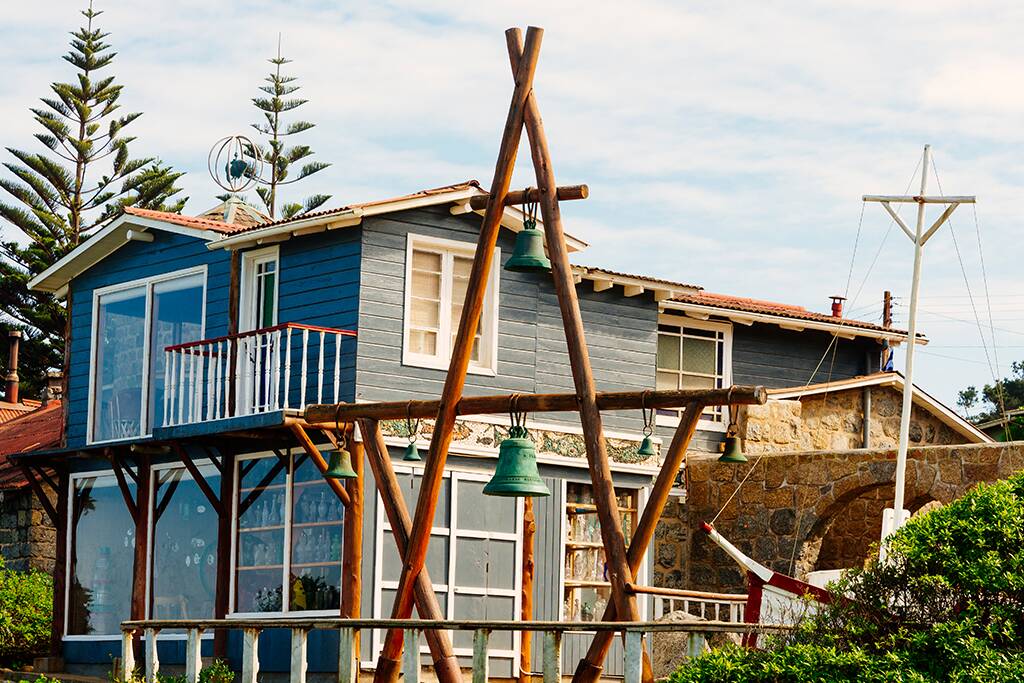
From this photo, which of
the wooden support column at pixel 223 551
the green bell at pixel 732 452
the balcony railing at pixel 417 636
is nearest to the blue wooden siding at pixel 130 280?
the wooden support column at pixel 223 551

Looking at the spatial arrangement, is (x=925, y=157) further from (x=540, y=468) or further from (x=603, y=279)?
(x=540, y=468)

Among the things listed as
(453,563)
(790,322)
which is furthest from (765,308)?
(453,563)

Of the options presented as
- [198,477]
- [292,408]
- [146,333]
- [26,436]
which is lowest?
[198,477]

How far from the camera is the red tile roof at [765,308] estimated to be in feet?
74.6

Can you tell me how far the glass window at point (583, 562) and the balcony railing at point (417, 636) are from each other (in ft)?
21.7

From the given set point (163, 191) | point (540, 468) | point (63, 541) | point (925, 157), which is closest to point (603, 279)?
point (540, 468)

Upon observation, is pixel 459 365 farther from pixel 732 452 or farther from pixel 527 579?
pixel 527 579

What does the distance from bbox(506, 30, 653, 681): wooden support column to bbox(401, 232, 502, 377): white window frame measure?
16.2ft

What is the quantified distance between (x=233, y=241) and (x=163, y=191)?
743 inches

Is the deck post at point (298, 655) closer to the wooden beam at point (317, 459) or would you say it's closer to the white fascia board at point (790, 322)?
the wooden beam at point (317, 459)

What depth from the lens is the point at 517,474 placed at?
40.2 feet

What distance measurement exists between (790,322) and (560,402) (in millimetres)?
11375

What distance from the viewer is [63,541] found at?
807 inches

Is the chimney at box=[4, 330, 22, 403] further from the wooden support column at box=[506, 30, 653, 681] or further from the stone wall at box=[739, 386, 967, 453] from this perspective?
the wooden support column at box=[506, 30, 653, 681]
